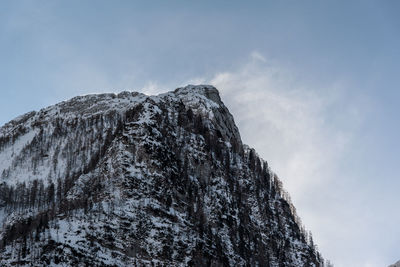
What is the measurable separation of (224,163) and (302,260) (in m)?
28.6

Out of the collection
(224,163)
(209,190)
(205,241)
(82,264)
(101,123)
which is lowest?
(82,264)

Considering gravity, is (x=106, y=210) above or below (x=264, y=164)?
below

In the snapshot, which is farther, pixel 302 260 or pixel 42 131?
pixel 42 131

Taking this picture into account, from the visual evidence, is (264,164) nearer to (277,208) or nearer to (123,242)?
(277,208)

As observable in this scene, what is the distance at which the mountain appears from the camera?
108 meters

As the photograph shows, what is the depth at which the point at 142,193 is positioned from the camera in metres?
120

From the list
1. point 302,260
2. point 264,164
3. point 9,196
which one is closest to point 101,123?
point 9,196

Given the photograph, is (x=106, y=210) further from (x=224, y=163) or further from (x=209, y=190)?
(x=224, y=163)

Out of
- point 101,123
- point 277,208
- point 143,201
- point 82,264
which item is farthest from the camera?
point 101,123

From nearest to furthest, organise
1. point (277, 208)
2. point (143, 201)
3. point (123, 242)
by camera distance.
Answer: point (123, 242) < point (143, 201) < point (277, 208)

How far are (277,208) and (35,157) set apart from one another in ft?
203

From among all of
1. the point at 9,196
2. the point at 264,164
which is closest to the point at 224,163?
the point at 264,164

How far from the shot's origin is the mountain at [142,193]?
356 feet

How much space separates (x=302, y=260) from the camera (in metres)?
152
